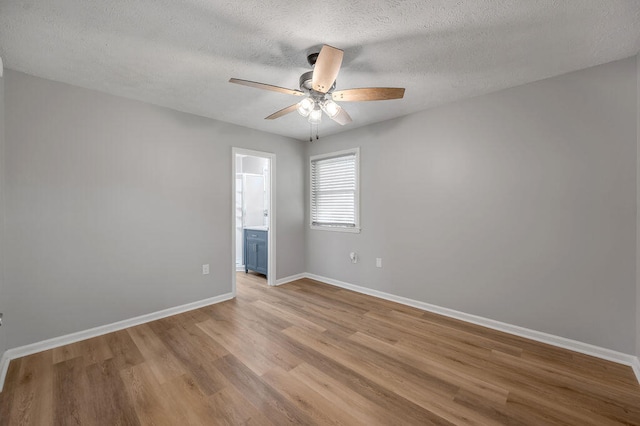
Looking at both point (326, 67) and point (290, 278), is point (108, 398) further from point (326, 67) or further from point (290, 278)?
point (290, 278)

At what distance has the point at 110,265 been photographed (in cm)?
271

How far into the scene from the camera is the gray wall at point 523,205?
217cm

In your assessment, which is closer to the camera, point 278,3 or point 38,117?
point 278,3

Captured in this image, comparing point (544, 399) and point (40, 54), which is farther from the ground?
point (40, 54)

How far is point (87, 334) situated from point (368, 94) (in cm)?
338

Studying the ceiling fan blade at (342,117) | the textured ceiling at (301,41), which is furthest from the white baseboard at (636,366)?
the ceiling fan blade at (342,117)

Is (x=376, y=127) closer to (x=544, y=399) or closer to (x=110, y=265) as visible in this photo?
(x=544, y=399)

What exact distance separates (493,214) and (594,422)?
1.72m

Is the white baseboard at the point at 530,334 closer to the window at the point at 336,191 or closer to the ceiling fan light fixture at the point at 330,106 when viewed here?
the window at the point at 336,191

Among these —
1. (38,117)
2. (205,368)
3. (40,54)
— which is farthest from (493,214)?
(38,117)

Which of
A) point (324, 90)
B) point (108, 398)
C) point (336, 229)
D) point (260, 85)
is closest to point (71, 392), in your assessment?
point (108, 398)

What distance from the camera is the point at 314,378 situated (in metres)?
1.97

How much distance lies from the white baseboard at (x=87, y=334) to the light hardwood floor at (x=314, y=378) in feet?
0.27

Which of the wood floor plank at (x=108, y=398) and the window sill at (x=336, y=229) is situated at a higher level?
the window sill at (x=336, y=229)
